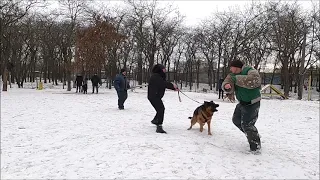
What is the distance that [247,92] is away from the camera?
5711mm

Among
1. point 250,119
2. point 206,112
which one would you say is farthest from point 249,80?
point 206,112

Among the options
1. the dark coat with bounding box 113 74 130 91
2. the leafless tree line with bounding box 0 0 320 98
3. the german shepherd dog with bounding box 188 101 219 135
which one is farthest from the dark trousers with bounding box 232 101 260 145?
the leafless tree line with bounding box 0 0 320 98

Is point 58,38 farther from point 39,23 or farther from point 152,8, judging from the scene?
point 152,8

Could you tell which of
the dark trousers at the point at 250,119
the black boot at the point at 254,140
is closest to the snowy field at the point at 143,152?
the black boot at the point at 254,140

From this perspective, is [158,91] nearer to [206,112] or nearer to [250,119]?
[206,112]

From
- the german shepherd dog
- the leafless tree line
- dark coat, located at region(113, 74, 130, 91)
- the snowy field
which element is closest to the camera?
the snowy field

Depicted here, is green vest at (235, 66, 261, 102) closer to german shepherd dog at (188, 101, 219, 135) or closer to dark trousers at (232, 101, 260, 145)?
dark trousers at (232, 101, 260, 145)

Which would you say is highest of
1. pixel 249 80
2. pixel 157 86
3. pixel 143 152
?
pixel 249 80

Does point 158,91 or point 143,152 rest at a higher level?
point 158,91

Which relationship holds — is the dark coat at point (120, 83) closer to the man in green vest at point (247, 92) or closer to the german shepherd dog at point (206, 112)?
the german shepherd dog at point (206, 112)

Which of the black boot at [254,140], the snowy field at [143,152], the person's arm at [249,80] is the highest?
the person's arm at [249,80]

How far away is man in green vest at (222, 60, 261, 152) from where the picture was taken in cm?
561

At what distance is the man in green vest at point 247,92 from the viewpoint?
18.4ft

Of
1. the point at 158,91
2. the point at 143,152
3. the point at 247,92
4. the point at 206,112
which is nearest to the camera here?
the point at 143,152
